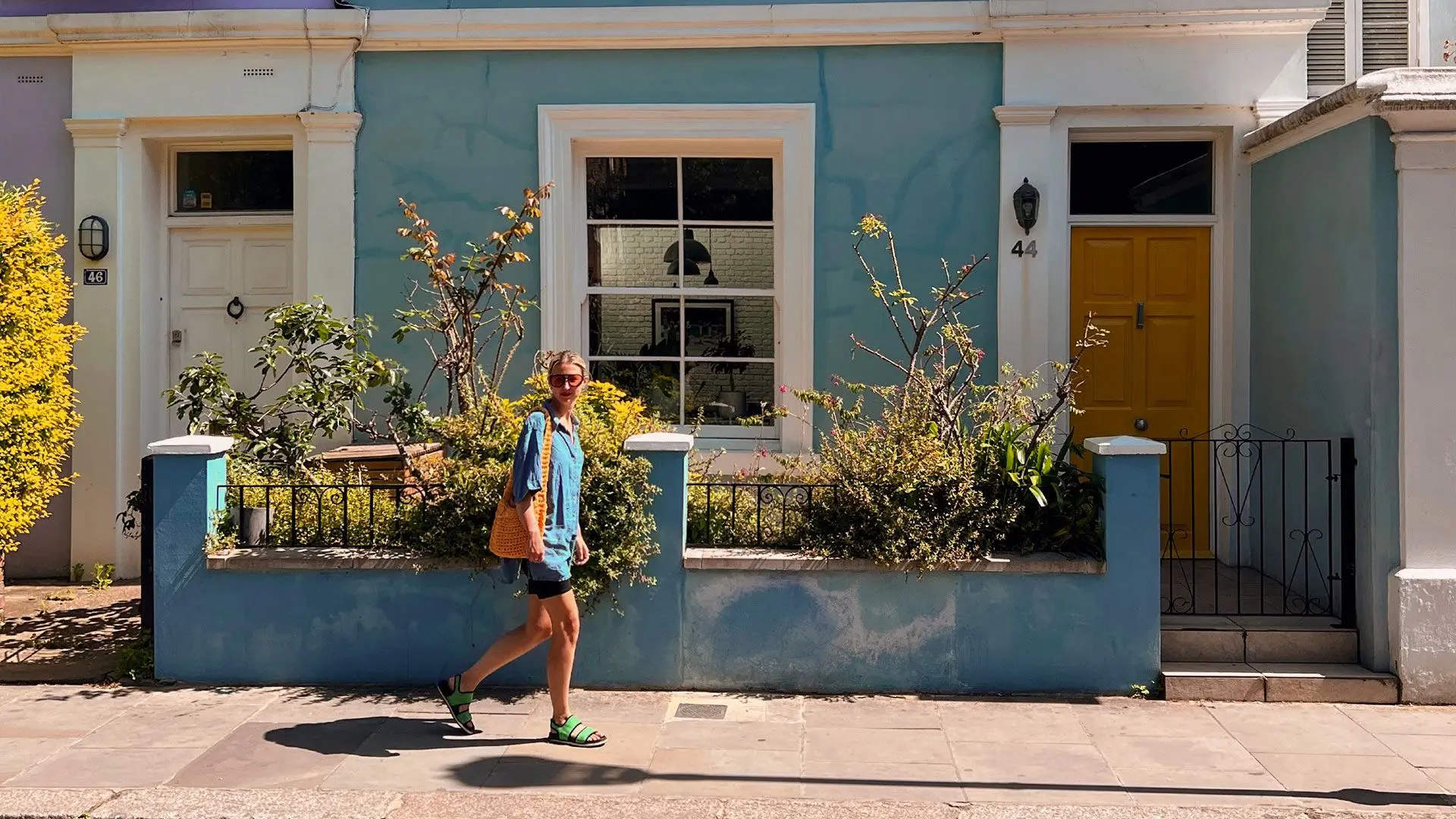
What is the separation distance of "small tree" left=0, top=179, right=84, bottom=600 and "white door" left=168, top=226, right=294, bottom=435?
99 centimetres

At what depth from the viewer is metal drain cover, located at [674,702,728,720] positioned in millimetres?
6035

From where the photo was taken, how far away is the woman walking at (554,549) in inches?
211

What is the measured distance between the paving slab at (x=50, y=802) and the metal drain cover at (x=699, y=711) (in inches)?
98.2

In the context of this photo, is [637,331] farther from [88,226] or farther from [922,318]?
[88,226]

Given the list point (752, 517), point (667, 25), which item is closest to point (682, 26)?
point (667, 25)

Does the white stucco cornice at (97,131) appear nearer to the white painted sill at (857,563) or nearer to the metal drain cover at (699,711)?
the white painted sill at (857,563)

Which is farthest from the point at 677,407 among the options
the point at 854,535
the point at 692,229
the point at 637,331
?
the point at 854,535

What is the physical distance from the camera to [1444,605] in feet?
20.7

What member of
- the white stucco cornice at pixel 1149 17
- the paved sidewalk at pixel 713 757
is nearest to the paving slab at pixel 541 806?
the paved sidewalk at pixel 713 757

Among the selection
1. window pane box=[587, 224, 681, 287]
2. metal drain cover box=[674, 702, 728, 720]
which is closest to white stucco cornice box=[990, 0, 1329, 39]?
window pane box=[587, 224, 681, 287]

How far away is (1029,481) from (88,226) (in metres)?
6.42

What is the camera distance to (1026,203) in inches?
311

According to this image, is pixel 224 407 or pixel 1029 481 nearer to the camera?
pixel 1029 481

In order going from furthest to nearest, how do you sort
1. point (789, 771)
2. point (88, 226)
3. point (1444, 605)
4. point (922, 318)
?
point (88, 226) < point (922, 318) < point (1444, 605) < point (789, 771)
